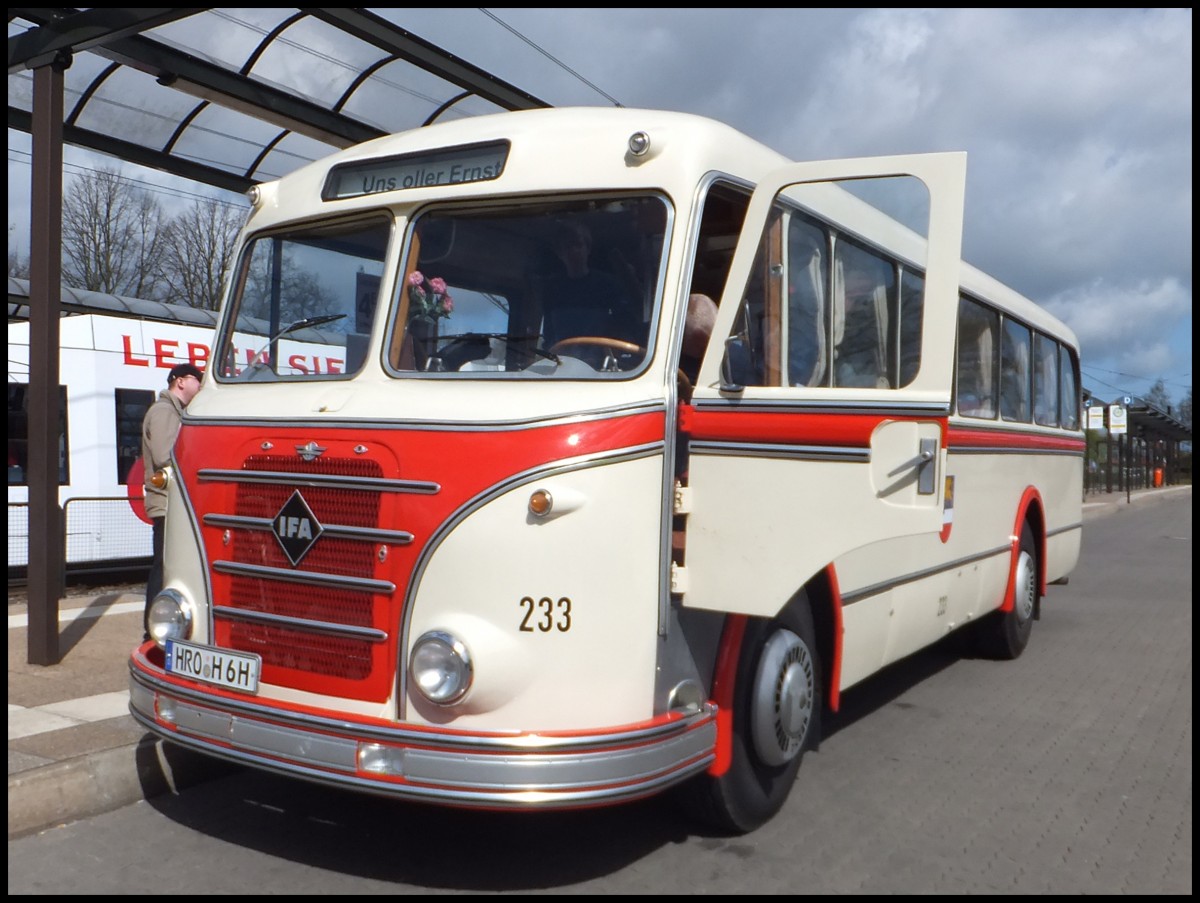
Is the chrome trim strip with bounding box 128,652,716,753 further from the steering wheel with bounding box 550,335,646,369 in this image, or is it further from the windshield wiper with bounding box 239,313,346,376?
the windshield wiper with bounding box 239,313,346,376

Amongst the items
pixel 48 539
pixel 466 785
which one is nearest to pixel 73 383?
pixel 48 539

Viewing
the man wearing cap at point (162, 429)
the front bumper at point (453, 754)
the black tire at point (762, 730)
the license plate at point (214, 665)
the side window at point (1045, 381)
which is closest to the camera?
the front bumper at point (453, 754)

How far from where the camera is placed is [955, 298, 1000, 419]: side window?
25.4 feet

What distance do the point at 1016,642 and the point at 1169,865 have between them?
463 centimetres

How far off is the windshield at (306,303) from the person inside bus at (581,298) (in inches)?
29.9

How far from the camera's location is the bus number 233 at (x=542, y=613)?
13.8 ft

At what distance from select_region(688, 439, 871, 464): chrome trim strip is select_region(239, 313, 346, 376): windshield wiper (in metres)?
1.80

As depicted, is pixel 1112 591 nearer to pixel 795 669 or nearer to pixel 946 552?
pixel 946 552

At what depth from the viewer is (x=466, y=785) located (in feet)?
13.2

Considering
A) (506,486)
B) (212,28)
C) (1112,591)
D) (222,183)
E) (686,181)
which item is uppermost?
(212,28)

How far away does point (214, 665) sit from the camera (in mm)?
4684

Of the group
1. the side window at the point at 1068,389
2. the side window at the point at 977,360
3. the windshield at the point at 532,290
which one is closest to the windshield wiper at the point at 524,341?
the windshield at the point at 532,290

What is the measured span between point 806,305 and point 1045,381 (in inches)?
230

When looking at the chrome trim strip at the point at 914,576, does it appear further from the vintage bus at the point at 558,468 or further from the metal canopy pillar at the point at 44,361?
the metal canopy pillar at the point at 44,361
